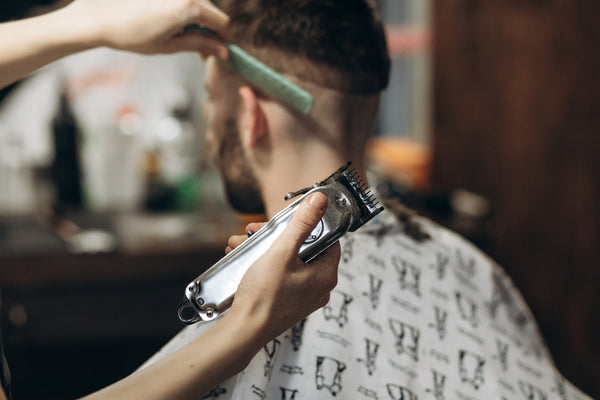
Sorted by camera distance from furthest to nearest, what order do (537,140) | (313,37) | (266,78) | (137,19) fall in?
(537,140) → (313,37) → (266,78) → (137,19)

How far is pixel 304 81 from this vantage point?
110 centimetres

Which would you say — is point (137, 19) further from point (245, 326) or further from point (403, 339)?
point (403, 339)

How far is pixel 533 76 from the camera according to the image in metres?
2.60

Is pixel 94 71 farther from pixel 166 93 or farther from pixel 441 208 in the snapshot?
pixel 441 208

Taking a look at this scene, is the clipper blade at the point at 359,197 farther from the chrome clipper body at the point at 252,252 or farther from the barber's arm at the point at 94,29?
the barber's arm at the point at 94,29

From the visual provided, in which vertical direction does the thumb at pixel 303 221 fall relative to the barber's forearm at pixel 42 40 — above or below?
below

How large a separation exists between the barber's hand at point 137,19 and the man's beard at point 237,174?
12.7 inches

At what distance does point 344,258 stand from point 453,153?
5.55 ft

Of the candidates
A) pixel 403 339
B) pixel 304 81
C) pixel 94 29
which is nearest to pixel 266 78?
pixel 304 81

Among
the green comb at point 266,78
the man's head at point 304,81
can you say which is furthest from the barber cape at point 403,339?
the green comb at point 266,78

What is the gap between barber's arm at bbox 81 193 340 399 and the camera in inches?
27.5

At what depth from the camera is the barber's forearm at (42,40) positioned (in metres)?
0.87

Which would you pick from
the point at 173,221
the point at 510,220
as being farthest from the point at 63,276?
the point at 510,220

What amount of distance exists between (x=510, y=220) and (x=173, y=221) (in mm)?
1384
